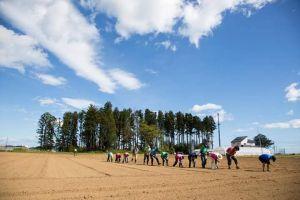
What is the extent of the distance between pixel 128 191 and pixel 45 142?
10995cm

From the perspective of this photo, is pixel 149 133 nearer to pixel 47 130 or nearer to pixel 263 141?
pixel 47 130

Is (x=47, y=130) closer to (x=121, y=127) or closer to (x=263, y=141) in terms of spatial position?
(x=121, y=127)

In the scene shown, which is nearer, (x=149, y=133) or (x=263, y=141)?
(x=149, y=133)

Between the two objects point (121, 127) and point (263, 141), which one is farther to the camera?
point (263, 141)

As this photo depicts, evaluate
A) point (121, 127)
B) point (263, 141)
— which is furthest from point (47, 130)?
point (263, 141)

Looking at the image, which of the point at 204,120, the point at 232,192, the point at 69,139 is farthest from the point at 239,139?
the point at 232,192

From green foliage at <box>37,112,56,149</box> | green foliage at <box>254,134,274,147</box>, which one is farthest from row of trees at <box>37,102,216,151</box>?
green foliage at <box>254,134,274,147</box>

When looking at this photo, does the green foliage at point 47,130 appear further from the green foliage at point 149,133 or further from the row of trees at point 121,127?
the green foliage at point 149,133

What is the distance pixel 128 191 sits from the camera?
1018cm

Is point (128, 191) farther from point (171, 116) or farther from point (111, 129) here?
point (171, 116)

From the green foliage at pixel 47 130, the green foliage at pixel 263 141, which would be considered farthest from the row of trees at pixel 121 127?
the green foliage at pixel 263 141

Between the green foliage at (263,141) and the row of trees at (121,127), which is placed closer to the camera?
the row of trees at (121,127)

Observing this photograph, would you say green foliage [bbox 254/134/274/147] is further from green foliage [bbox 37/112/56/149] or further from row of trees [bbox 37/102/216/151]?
green foliage [bbox 37/112/56/149]

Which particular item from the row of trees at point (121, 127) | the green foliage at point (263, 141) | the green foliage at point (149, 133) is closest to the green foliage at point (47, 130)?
the row of trees at point (121, 127)
